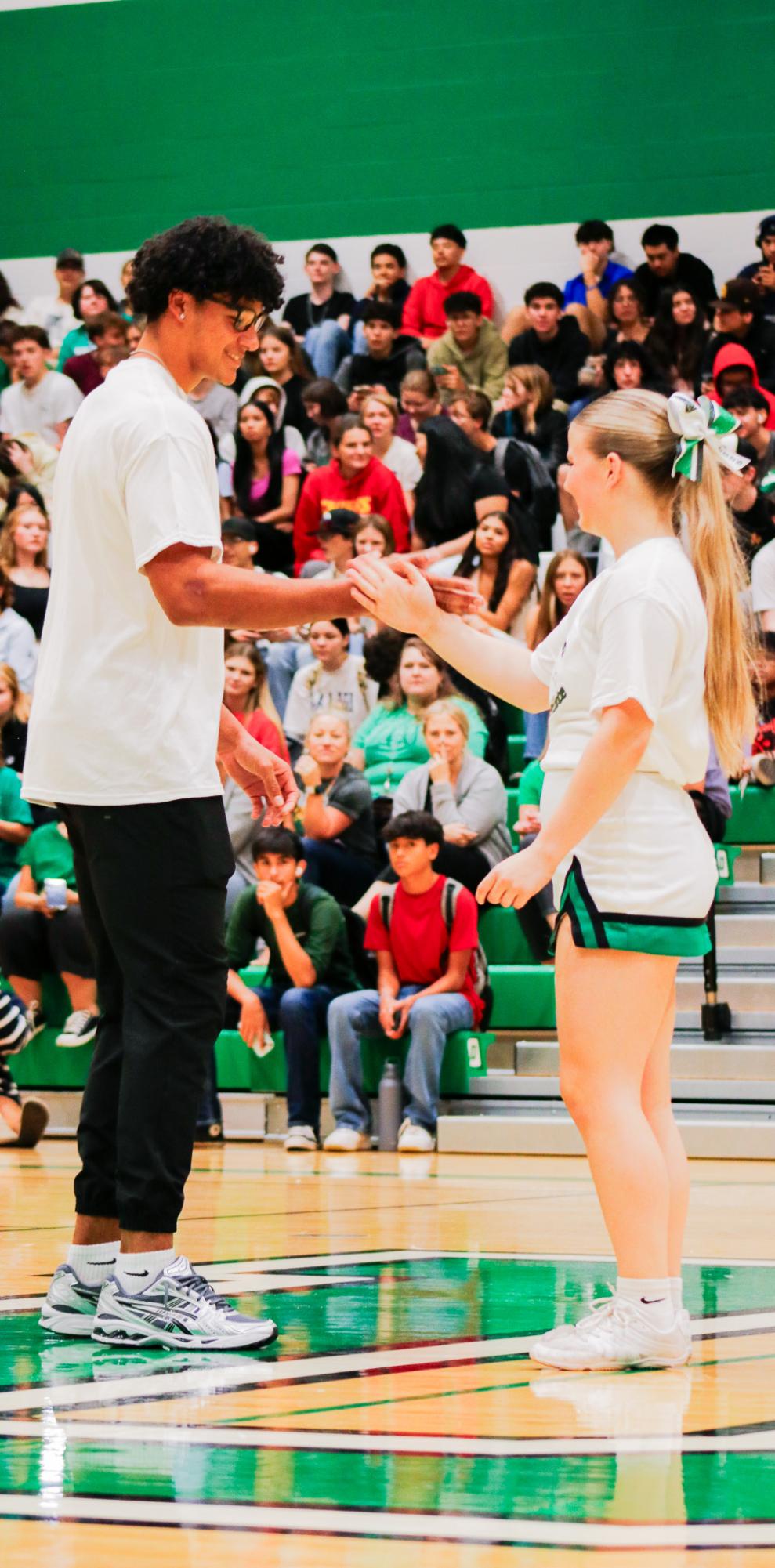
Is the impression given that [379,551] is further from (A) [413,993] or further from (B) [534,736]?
(A) [413,993]

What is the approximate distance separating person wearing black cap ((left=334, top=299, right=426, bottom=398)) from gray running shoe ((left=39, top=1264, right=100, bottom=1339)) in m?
9.14

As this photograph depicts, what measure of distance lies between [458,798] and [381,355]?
501cm

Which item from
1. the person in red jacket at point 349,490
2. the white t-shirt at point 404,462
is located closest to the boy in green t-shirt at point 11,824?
the person in red jacket at point 349,490

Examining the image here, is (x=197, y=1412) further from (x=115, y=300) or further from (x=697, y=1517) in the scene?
(x=115, y=300)

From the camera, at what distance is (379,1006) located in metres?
7.19

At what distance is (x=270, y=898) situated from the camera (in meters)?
7.41

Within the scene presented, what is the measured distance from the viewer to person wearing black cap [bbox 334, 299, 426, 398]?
39.2 feet

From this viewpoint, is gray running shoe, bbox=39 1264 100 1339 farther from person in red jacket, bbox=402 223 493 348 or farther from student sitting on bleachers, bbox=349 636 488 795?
person in red jacket, bbox=402 223 493 348

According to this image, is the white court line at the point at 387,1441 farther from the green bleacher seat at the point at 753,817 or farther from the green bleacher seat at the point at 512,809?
the green bleacher seat at the point at 512,809

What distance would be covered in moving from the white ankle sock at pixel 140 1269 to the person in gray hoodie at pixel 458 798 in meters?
4.51

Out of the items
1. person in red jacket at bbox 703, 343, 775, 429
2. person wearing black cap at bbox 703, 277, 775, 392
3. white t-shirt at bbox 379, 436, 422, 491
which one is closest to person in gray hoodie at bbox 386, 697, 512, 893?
person in red jacket at bbox 703, 343, 775, 429

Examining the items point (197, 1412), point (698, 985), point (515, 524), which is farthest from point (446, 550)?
point (197, 1412)

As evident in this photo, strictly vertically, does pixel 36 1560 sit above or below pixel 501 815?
below

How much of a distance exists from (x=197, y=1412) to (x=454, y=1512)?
24.6 inches
